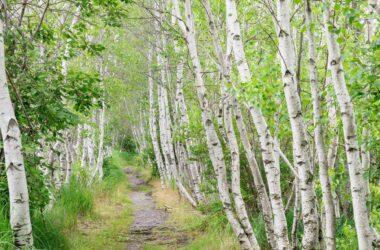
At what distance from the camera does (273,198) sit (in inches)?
187

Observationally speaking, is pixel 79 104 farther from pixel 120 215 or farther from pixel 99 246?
pixel 120 215

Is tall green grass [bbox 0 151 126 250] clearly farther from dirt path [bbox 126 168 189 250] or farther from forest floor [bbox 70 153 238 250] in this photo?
dirt path [bbox 126 168 189 250]

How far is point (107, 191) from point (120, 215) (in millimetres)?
2971

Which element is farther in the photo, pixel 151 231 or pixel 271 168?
pixel 151 231

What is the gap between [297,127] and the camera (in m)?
3.71

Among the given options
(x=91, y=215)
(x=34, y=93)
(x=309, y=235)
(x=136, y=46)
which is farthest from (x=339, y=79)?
(x=136, y=46)

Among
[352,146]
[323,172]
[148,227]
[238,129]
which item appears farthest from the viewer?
[148,227]

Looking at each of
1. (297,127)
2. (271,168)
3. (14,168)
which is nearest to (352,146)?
(297,127)

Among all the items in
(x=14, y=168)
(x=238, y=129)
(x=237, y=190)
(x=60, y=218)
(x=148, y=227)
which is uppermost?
(x=238, y=129)

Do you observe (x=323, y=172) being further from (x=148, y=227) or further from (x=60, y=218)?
(x=148, y=227)

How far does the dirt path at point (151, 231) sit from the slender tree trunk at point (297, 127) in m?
4.77

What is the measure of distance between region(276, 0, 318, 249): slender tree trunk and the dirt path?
15.7 ft

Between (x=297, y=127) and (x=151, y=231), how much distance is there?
6954 mm

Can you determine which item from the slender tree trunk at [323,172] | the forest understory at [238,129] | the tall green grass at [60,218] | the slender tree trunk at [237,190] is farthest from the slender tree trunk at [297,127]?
the tall green grass at [60,218]
